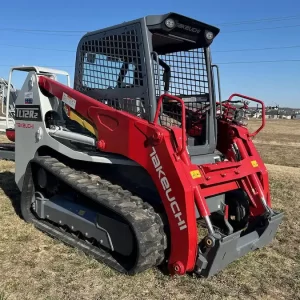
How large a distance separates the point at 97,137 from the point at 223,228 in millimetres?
1873

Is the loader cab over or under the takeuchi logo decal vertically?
over

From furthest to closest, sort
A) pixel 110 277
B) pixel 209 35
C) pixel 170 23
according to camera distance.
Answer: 1. pixel 209 35
2. pixel 170 23
3. pixel 110 277

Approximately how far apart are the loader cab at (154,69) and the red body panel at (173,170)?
0.28 metres

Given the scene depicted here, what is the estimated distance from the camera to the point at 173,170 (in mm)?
3623

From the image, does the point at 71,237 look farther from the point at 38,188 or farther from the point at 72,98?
the point at 72,98

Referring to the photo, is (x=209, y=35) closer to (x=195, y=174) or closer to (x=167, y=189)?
(x=195, y=174)

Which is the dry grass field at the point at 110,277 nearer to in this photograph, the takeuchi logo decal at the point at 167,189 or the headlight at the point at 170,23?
the takeuchi logo decal at the point at 167,189

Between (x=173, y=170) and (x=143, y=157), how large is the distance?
381 millimetres

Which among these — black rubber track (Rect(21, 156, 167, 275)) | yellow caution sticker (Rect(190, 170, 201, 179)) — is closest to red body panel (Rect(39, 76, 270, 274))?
yellow caution sticker (Rect(190, 170, 201, 179))

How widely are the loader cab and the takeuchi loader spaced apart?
0.04 ft

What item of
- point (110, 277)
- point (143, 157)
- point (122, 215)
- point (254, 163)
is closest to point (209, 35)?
point (254, 163)

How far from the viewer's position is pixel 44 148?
509cm

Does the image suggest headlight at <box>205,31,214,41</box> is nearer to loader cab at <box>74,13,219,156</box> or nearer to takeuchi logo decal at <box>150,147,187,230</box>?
loader cab at <box>74,13,219,156</box>

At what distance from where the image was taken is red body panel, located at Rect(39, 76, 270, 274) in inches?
142
